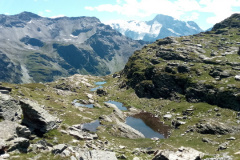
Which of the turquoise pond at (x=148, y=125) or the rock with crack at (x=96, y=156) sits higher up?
the rock with crack at (x=96, y=156)

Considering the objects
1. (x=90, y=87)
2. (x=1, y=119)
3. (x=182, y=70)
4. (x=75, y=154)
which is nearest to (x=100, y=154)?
→ (x=75, y=154)

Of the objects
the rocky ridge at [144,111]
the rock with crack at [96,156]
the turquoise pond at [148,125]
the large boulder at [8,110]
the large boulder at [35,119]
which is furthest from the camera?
the turquoise pond at [148,125]

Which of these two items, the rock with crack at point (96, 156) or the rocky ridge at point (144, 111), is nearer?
the rock with crack at point (96, 156)

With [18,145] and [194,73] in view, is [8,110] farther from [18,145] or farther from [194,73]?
[194,73]

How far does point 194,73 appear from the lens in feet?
379

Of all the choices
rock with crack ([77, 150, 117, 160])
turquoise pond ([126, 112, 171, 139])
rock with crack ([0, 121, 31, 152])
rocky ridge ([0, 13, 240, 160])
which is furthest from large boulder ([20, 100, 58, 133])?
turquoise pond ([126, 112, 171, 139])

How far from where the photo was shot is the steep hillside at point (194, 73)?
9469 centimetres

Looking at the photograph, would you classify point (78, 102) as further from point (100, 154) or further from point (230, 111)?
point (100, 154)

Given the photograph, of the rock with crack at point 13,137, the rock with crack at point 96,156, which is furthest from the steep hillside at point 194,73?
the rock with crack at point 13,137

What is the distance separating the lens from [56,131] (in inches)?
1563

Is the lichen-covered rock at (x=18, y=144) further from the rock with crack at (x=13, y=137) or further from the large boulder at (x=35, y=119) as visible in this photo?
the large boulder at (x=35, y=119)

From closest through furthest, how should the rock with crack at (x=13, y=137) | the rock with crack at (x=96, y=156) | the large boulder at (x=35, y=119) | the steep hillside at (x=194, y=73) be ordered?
1. the rock with crack at (x=13, y=137)
2. the rock with crack at (x=96, y=156)
3. the large boulder at (x=35, y=119)
4. the steep hillside at (x=194, y=73)

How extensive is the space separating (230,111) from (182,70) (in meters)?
44.4

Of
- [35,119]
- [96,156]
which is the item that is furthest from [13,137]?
[96,156]
